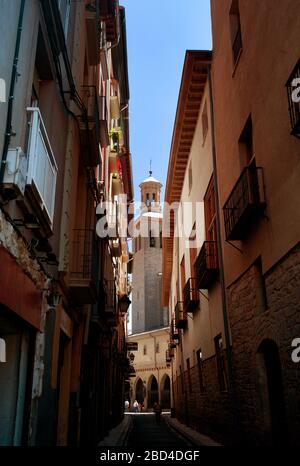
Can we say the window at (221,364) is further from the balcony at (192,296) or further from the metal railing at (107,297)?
the metal railing at (107,297)

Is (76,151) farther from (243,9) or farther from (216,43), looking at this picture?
(216,43)

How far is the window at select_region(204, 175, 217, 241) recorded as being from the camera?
13.8 metres

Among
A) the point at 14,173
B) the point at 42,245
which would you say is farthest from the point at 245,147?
the point at 14,173

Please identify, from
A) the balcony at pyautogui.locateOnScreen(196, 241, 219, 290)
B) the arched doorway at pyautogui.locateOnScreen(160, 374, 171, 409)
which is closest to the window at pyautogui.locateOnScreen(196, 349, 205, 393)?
the balcony at pyautogui.locateOnScreen(196, 241, 219, 290)

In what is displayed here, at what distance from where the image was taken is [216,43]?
13.9 meters

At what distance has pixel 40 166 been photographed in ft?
21.1

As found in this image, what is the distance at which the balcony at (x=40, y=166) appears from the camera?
5777 mm

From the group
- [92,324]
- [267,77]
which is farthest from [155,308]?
[267,77]

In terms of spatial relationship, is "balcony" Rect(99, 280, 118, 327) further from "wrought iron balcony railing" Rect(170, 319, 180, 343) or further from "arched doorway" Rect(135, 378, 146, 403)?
"arched doorway" Rect(135, 378, 146, 403)

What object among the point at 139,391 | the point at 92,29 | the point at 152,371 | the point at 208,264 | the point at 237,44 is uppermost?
the point at 92,29

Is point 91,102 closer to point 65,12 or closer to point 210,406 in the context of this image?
point 65,12

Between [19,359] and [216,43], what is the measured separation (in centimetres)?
1076

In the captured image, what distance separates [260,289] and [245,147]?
3160mm
